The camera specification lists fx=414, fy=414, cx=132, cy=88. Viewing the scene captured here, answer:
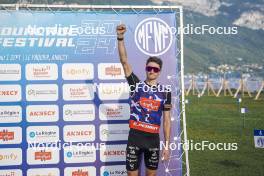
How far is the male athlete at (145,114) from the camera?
25.6 ft

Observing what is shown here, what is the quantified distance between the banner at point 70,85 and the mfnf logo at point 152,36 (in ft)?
0.07

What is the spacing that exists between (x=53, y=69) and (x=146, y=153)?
251 cm

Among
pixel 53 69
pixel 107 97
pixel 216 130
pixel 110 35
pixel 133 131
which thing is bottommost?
pixel 216 130

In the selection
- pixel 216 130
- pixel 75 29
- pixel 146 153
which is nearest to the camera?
pixel 146 153

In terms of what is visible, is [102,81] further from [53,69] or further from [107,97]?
[53,69]

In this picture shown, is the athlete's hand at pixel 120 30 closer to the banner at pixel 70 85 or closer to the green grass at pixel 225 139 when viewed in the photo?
the banner at pixel 70 85

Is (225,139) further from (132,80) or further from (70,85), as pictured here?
(70,85)

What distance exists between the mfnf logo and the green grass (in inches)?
155

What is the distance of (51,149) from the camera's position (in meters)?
8.38

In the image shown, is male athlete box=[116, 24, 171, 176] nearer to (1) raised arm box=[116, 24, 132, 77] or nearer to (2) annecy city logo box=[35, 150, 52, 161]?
(1) raised arm box=[116, 24, 132, 77]

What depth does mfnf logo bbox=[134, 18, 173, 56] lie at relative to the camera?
8602 mm

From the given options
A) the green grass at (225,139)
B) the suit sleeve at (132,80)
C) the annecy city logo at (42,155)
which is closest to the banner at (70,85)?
the annecy city logo at (42,155)

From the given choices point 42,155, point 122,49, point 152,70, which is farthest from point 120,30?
point 42,155

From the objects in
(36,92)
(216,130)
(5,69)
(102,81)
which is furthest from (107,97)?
(216,130)
